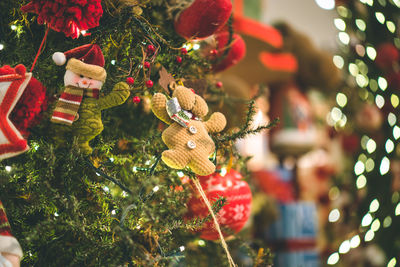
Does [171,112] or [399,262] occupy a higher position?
[171,112]

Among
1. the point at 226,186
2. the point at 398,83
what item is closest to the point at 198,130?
the point at 226,186

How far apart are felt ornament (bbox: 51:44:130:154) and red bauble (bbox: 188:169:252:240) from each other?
0.68 feet

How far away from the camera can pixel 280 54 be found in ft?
5.56

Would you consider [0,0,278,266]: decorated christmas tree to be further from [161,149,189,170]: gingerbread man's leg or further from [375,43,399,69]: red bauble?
[375,43,399,69]: red bauble

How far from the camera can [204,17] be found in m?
0.51

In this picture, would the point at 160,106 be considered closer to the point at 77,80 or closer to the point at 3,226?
the point at 77,80

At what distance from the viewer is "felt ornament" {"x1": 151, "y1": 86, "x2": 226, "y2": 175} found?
1.42 feet

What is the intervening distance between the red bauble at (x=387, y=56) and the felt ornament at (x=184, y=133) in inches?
35.2

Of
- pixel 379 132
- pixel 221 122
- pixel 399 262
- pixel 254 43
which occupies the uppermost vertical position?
pixel 221 122

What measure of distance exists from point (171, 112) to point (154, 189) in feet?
0.33

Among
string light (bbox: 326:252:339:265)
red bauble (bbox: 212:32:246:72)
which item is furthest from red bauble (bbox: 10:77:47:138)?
string light (bbox: 326:252:339:265)

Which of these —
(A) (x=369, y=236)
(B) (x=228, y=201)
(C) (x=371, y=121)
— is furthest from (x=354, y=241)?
(C) (x=371, y=121)

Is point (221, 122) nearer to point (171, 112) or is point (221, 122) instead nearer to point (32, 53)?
point (171, 112)

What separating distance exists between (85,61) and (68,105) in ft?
0.21
